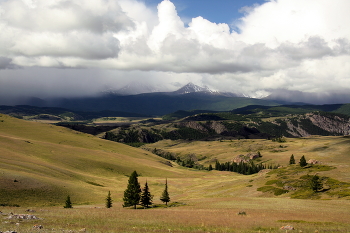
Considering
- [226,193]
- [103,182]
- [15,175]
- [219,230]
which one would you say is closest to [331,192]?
[226,193]

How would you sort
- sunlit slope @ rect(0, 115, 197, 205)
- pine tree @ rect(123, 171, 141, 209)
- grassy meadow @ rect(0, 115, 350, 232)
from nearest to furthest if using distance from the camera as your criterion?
grassy meadow @ rect(0, 115, 350, 232) < sunlit slope @ rect(0, 115, 197, 205) < pine tree @ rect(123, 171, 141, 209)

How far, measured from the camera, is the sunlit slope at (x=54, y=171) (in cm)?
5819

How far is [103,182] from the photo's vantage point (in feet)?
316

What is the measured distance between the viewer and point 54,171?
84.1 meters

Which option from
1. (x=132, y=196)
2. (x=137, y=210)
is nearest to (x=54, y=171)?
(x=132, y=196)

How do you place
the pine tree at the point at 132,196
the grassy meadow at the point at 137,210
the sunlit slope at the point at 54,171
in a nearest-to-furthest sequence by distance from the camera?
the grassy meadow at the point at 137,210 → the sunlit slope at the point at 54,171 → the pine tree at the point at 132,196

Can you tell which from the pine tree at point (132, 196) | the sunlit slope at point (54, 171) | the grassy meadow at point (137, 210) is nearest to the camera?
the grassy meadow at point (137, 210)

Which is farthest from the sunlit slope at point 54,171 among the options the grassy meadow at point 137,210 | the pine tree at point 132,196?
the pine tree at point 132,196

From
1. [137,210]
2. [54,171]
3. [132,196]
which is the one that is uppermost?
[54,171]

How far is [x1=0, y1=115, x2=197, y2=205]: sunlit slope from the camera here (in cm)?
5819

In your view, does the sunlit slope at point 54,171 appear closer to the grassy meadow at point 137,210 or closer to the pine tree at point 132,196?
the grassy meadow at point 137,210

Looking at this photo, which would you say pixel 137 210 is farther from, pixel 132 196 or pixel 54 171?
Result: pixel 54 171

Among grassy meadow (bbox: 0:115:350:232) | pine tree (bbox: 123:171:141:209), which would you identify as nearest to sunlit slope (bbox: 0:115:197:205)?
grassy meadow (bbox: 0:115:350:232)

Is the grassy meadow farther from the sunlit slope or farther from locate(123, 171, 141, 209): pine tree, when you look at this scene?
locate(123, 171, 141, 209): pine tree
